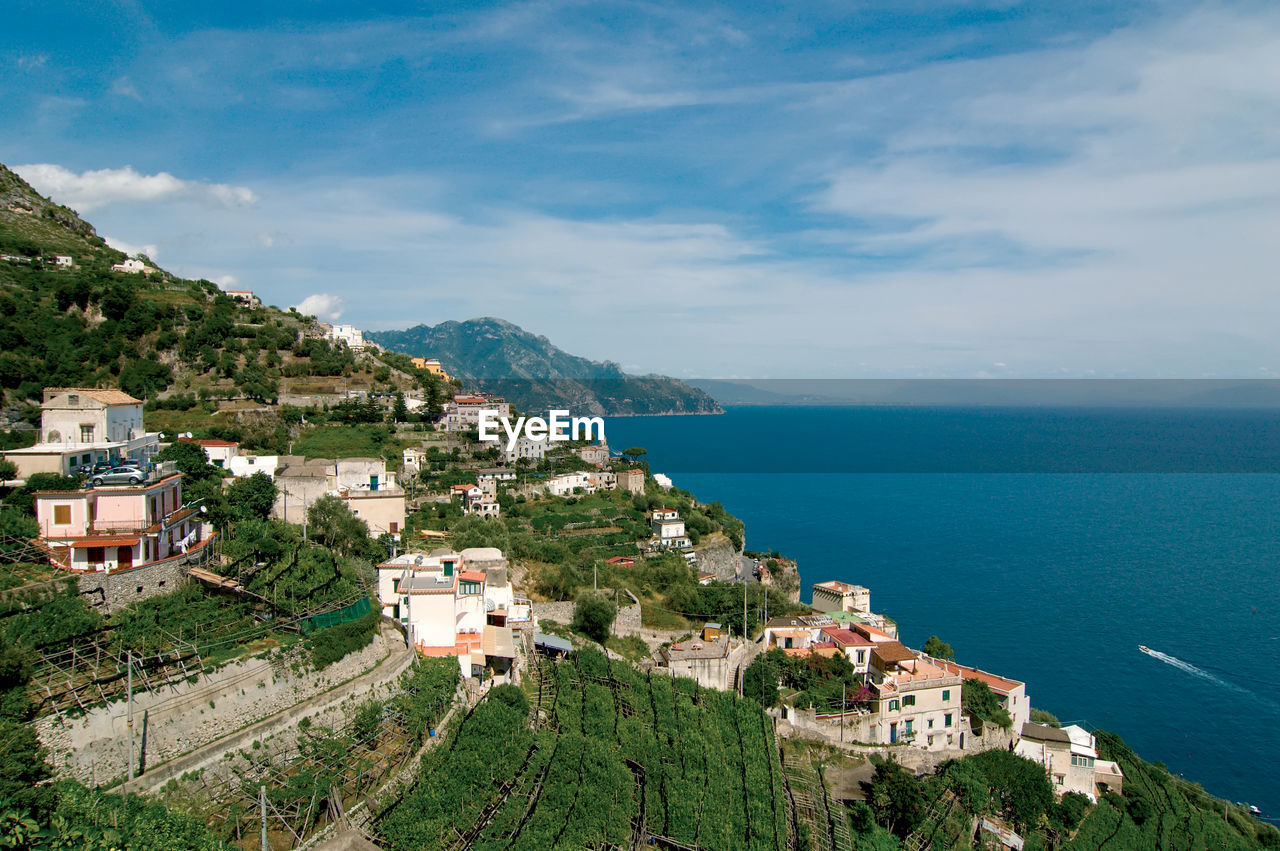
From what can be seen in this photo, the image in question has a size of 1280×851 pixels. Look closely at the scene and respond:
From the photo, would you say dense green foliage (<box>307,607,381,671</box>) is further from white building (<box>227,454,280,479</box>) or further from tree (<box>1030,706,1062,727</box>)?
tree (<box>1030,706,1062,727</box>)

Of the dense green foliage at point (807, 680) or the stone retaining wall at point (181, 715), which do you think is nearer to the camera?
the stone retaining wall at point (181, 715)

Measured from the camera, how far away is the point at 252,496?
27109mm

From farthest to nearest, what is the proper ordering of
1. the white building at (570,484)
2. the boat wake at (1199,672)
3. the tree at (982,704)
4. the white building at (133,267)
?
the white building at (570,484) → the white building at (133,267) → the boat wake at (1199,672) → the tree at (982,704)

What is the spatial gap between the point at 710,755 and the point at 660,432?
17040 centimetres

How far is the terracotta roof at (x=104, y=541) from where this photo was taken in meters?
16.2

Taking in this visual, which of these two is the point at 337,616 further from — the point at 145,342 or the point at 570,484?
the point at 570,484

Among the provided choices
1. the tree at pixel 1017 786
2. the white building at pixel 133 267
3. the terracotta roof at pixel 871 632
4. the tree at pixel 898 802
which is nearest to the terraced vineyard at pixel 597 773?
the tree at pixel 898 802

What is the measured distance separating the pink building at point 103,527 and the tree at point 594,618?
50.1ft

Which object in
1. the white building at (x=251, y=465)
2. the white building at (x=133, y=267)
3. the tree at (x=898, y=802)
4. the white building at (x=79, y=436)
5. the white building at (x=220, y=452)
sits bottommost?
the tree at (x=898, y=802)

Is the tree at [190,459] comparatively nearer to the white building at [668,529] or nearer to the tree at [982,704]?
the white building at [668,529]

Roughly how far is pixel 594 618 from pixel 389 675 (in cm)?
1307

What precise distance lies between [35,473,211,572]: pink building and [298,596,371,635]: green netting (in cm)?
414

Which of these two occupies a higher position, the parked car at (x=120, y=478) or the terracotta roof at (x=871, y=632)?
the parked car at (x=120, y=478)

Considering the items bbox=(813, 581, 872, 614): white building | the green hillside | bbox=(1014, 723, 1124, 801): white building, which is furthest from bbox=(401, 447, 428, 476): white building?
bbox=(1014, 723, 1124, 801): white building
